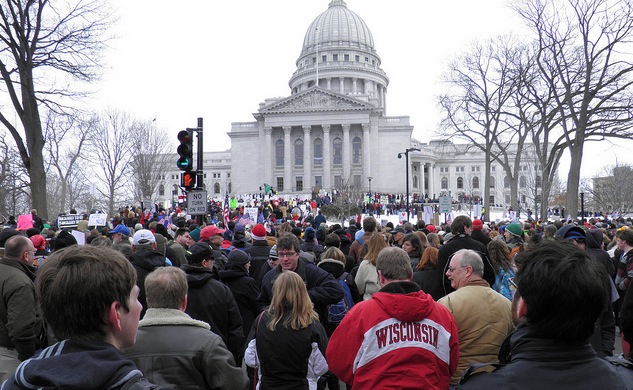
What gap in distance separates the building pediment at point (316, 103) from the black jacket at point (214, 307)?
239 feet

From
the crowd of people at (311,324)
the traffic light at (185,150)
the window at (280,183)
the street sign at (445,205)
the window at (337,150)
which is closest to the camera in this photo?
the crowd of people at (311,324)

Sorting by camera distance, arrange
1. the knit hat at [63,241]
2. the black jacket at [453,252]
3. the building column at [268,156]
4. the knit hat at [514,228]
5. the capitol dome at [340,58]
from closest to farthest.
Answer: the black jacket at [453,252] → the knit hat at [63,241] → the knit hat at [514,228] → the building column at [268,156] → the capitol dome at [340,58]

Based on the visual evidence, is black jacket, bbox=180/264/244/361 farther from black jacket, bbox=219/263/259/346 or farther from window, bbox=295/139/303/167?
window, bbox=295/139/303/167

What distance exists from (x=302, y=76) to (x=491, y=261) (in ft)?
323

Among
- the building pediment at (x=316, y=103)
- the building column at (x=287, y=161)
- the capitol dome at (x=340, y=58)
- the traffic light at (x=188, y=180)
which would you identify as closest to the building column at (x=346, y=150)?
the building pediment at (x=316, y=103)

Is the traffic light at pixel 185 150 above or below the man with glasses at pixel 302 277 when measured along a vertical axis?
above

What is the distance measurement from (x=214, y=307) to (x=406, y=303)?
2.27 m

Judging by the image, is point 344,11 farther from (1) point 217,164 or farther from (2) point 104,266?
(2) point 104,266

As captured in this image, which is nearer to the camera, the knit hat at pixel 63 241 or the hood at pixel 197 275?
the hood at pixel 197 275

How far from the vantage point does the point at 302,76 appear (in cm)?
10169

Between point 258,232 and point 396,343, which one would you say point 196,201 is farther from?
point 396,343


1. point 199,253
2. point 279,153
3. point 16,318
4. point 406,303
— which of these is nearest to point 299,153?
point 279,153

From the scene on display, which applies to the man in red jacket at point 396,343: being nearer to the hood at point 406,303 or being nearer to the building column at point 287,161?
the hood at point 406,303

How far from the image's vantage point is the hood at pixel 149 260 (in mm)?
5828
